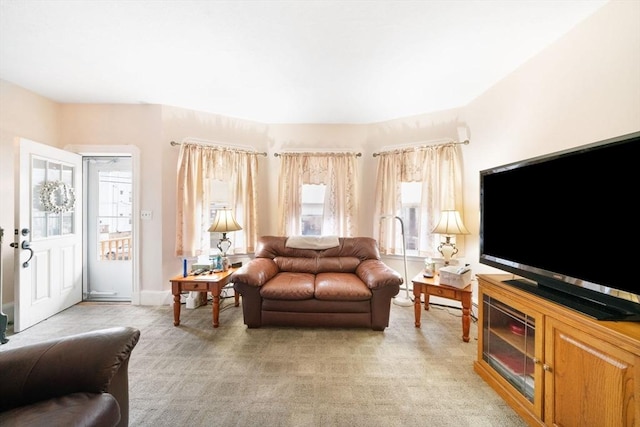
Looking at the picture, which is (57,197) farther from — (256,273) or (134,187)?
(256,273)

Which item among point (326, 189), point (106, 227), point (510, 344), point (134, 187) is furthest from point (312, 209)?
point (106, 227)

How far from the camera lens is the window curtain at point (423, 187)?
3.02 m

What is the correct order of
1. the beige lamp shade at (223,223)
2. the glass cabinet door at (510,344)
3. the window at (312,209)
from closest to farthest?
the glass cabinet door at (510,344) < the beige lamp shade at (223,223) < the window at (312,209)

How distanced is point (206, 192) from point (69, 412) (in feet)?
8.80

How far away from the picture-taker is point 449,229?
8.76 ft

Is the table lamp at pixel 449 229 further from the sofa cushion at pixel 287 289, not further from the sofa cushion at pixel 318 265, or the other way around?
the sofa cushion at pixel 287 289

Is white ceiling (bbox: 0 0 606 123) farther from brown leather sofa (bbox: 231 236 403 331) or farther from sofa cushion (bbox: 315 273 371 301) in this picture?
sofa cushion (bbox: 315 273 371 301)

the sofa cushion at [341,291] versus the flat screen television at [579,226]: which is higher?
the flat screen television at [579,226]

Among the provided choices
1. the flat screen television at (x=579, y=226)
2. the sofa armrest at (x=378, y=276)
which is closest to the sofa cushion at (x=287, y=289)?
the sofa armrest at (x=378, y=276)

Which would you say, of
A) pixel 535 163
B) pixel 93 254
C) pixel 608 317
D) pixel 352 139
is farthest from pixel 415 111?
pixel 93 254

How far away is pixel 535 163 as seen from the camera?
1490 millimetres

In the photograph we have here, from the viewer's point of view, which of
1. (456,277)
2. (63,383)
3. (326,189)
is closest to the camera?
(63,383)

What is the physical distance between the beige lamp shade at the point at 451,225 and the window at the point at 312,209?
166cm

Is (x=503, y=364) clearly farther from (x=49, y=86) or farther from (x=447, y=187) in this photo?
(x=49, y=86)
